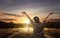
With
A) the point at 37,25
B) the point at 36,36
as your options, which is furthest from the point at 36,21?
the point at 36,36

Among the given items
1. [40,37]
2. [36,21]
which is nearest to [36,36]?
[40,37]

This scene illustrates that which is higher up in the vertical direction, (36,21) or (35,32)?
(36,21)

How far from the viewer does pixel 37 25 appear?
9.33 meters

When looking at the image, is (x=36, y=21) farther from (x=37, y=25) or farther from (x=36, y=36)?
(x=36, y=36)

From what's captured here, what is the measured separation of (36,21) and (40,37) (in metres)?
0.88

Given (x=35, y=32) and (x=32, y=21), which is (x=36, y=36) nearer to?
(x=35, y=32)

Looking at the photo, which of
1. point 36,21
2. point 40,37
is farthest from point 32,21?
point 40,37

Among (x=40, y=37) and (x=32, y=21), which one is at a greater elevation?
(x=32, y=21)

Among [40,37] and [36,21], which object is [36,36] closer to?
[40,37]

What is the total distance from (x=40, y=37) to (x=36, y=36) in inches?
8.6

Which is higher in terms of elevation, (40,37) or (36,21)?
(36,21)

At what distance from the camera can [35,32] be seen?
30.8 feet

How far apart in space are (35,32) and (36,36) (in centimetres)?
23

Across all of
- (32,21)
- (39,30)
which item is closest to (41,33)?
(39,30)
